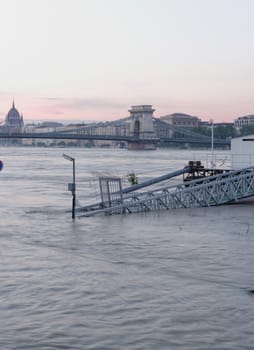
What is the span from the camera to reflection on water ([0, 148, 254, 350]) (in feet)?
34.7

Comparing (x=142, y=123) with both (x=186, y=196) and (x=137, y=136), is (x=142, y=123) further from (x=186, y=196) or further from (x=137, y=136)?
(x=186, y=196)

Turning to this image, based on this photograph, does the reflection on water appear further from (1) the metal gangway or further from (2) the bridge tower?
(2) the bridge tower

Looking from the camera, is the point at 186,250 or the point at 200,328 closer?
the point at 200,328

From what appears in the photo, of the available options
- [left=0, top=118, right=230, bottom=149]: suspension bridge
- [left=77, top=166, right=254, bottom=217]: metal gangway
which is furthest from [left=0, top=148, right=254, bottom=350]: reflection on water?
[left=0, top=118, right=230, bottom=149]: suspension bridge

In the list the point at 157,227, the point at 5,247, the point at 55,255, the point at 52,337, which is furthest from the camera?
the point at 157,227

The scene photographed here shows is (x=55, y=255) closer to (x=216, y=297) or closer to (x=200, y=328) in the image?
(x=216, y=297)

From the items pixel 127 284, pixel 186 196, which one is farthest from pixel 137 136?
pixel 127 284

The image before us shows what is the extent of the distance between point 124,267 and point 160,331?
489 centimetres

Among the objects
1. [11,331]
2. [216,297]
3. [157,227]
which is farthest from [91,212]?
[11,331]

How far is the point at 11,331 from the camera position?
10758 millimetres

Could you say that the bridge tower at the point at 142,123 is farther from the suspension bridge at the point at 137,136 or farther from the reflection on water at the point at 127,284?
the reflection on water at the point at 127,284

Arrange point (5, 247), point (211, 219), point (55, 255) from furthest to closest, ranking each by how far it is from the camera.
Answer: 1. point (211, 219)
2. point (5, 247)
3. point (55, 255)

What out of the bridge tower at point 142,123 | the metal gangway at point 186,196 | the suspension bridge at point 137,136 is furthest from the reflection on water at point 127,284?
the bridge tower at point 142,123

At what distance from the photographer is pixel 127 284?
1382 centimetres
